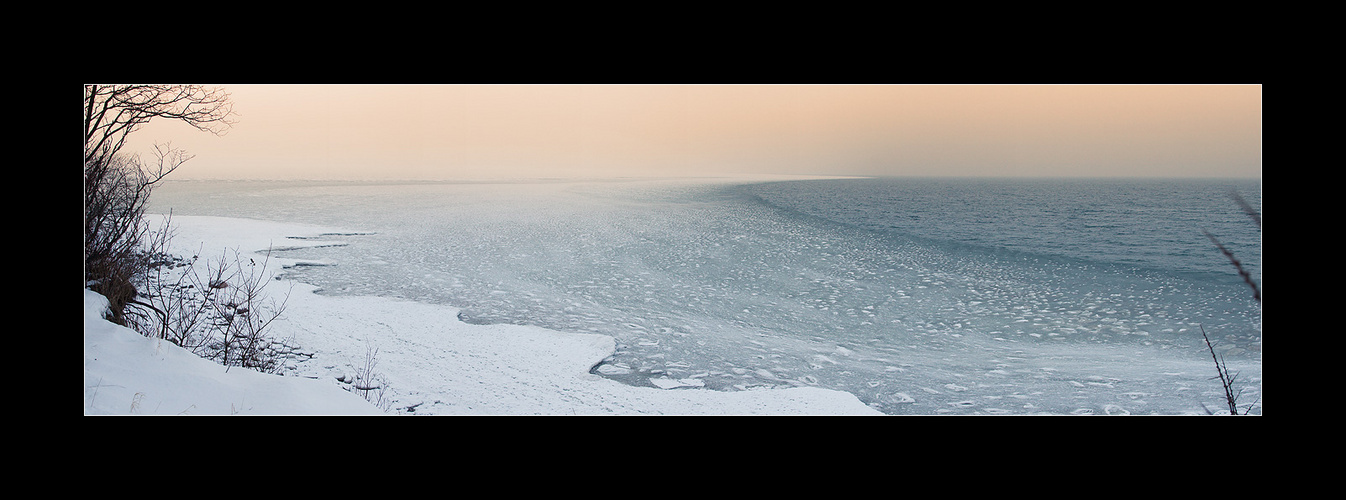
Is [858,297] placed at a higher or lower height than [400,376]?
higher

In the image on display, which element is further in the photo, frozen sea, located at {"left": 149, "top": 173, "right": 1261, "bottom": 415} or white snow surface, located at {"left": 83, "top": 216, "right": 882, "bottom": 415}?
frozen sea, located at {"left": 149, "top": 173, "right": 1261, "bottom": 415}

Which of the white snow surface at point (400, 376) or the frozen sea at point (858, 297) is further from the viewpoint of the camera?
the frozen sea at point (858, 297)

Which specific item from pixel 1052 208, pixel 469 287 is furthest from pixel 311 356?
pixel 1052 208
